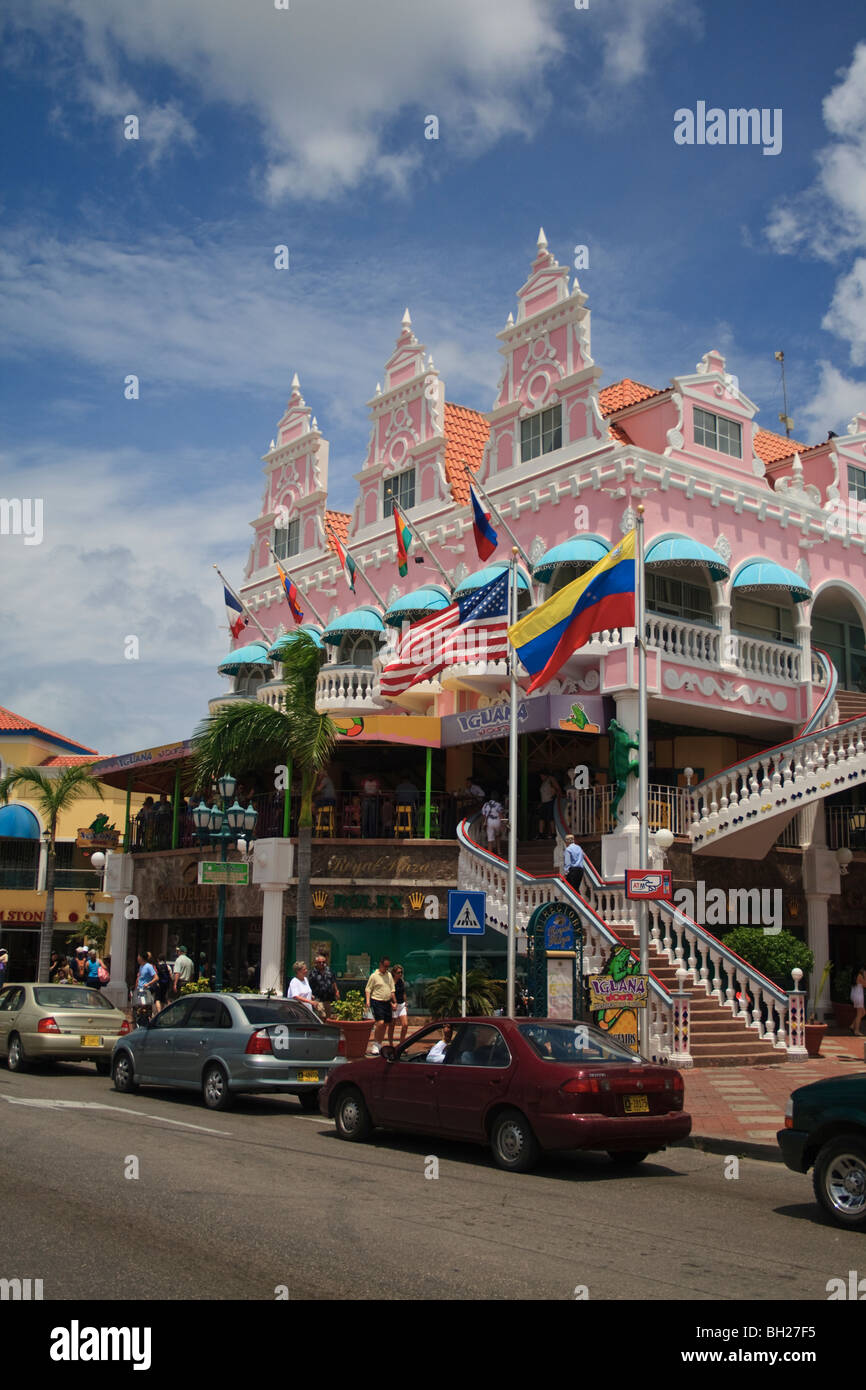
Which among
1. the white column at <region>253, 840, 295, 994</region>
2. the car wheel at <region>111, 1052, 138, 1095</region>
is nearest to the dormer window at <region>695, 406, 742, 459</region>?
the white column at <region>253, 840, 295, 994</region>

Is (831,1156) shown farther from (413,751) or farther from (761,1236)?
(413,751)

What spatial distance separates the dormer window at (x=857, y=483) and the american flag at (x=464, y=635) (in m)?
13.3

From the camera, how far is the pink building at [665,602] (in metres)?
24.6

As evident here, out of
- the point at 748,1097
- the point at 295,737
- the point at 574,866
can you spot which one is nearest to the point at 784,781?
the point at 574,866

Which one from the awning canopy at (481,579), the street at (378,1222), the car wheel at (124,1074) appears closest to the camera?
the street at (378,1222)

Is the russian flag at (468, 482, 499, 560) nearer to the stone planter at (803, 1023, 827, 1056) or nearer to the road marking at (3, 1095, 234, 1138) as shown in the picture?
the stone planter at (803, 1023, 827, 1056)

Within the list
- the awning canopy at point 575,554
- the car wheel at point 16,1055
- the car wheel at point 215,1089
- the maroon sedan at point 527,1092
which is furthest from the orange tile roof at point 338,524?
the maroon sedan at point 527,1092

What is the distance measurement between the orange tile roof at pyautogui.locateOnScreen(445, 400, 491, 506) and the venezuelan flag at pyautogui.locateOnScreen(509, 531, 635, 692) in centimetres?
1020

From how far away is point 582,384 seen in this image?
2711cm

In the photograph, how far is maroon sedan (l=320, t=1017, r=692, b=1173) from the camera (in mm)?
10945

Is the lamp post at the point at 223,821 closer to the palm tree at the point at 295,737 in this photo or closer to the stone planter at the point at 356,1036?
the palm tree at the point at 295,737

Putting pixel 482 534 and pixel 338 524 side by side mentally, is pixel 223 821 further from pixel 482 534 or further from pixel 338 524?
pixel 338 524

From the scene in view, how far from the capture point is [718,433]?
2812 centimetres
